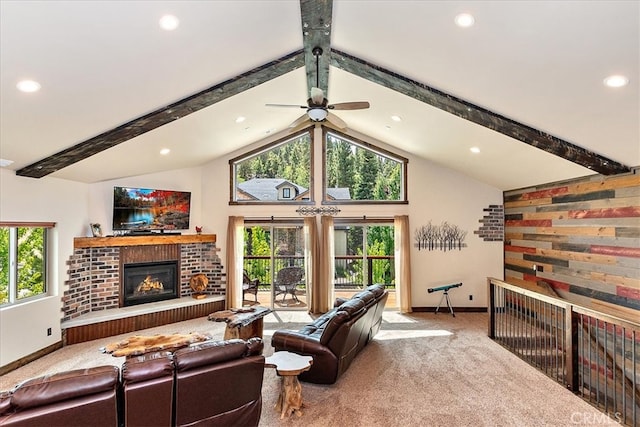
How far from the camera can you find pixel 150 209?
22.7ft

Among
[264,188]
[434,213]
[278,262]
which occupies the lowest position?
[278,262]

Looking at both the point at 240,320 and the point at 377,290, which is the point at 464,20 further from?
the point at 240,320

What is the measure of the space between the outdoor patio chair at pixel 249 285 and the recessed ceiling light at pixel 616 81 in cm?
658

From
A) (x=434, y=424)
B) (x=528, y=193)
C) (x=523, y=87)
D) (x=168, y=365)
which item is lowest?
(x=434, y=424)

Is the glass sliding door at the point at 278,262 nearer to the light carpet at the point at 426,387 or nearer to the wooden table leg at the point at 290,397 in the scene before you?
the light carpet at the point at 426,387

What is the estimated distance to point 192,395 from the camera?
2742 mm

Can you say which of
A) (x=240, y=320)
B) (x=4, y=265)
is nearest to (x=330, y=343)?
(x=240, y=320)

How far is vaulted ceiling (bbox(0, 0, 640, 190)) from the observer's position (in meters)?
2.81

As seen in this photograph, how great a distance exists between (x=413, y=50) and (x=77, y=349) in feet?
20.3

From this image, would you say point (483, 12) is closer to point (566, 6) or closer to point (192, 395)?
point (566, 6)

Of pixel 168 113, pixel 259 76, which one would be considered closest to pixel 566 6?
pixel 259 76

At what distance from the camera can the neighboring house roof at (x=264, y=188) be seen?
7.94 metres

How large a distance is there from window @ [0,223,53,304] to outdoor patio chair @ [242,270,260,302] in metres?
3.46

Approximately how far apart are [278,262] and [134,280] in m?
2.79
